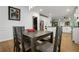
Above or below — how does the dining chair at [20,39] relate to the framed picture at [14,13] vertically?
below

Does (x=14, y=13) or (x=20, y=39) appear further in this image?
(x=20, y=39)

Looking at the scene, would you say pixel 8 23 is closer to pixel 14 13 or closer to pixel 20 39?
pixel 14 13

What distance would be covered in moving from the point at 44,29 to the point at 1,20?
573 mm

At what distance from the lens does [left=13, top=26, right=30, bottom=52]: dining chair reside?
3.77ft

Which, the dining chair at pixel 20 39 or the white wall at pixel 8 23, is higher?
the white wall at pixel 8 23

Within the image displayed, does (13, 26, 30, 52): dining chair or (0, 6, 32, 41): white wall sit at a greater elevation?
(0, 6, 32, 41): white wall

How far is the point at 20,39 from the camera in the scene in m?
1.23

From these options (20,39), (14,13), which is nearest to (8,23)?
(14,13)

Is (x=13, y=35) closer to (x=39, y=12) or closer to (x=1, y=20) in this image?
(x=1, y=20)

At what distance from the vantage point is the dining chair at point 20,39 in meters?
1.15

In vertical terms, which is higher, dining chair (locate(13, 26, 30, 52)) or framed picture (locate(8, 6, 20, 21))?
framed picture (locate(8, 6, 20, 21))
